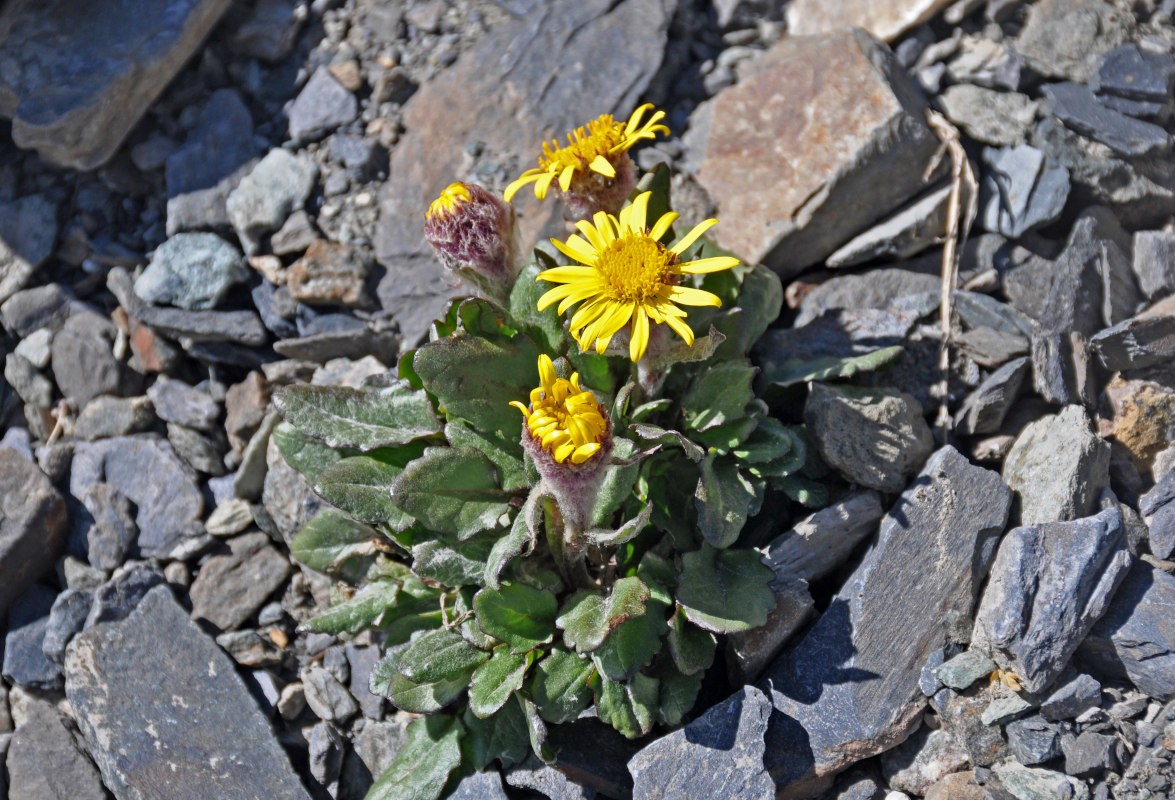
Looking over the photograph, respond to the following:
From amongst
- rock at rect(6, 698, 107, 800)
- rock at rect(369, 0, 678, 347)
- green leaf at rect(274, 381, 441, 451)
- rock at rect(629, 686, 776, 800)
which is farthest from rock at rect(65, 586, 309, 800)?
rock at rect(369, 0, 678, 347)

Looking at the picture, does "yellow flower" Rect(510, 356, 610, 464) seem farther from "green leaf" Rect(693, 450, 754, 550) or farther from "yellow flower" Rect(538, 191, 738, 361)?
"green leaf" Rect(693, 450, 754, 550)

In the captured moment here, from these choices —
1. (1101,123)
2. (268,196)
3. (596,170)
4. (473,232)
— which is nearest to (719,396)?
(596,170)

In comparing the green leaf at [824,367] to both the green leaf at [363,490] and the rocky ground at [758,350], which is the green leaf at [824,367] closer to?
the rocky ground at [758,350]

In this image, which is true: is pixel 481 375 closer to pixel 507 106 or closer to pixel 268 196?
pixel 507 106

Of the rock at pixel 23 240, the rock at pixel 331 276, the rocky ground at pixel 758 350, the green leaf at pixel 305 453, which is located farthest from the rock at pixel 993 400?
the rock at pixel 23 240

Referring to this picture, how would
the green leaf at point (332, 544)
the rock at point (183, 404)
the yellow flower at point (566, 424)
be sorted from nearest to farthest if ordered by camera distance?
the yellow flower at point (566, 424) → the green leaf at point (332, 544) → the rock at point (183, 404)

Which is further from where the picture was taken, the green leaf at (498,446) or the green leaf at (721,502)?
the green leaf at (498,446)
